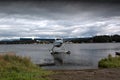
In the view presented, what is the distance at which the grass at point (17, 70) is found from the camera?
565 inches

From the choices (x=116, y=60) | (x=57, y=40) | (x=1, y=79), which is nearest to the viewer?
(x=1, y=79)

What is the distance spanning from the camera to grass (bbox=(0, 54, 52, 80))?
14.3 metres

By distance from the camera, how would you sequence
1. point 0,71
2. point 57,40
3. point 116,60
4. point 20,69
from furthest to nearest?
point 57,40, point 116,60, point 20,69, point 0,71

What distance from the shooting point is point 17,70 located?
17281mm

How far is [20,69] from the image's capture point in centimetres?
1762

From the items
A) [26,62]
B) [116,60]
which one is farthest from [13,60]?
[116,60]

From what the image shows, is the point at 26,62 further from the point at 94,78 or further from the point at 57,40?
the point at 57,40

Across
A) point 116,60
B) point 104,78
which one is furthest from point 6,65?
point 116,60

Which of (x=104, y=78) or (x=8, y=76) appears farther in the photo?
(x=104, y=78)

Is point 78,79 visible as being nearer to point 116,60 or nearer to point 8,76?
point 8,76

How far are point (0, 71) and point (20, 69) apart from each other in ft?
5.00

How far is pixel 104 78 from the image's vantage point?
15531 millimetres

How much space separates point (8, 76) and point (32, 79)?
A: 4.85 ft

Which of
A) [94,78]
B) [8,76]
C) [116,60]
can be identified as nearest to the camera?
[8,76]
